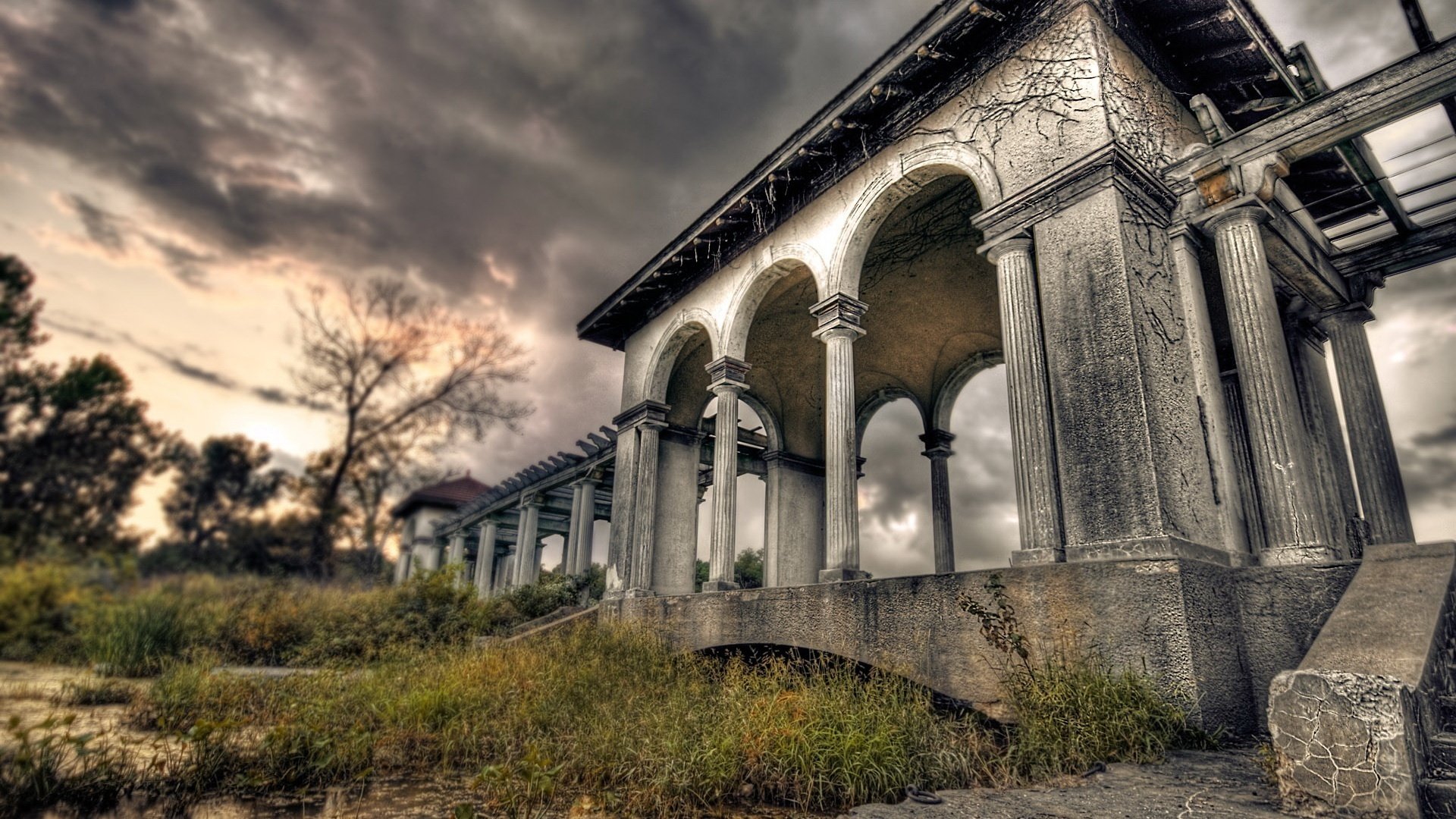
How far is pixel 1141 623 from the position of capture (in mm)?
4832

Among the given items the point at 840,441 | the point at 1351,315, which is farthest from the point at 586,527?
the point at 1351,315

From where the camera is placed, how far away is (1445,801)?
267cm

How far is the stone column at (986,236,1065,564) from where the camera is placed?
614 cm

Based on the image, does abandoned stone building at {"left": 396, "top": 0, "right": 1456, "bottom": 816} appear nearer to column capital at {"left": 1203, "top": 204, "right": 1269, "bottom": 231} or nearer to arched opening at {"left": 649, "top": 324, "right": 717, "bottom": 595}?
column capital at {"left": 1203, "top": 204, "right": 1269, "bottom": 231}

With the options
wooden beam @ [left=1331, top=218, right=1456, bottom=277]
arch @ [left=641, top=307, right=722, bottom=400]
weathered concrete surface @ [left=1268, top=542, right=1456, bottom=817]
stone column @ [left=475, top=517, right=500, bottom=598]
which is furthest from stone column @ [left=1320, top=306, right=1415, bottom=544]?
stone column @ [left=475, top=517, right=500, bottom=598]

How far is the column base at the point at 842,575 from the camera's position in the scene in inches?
314

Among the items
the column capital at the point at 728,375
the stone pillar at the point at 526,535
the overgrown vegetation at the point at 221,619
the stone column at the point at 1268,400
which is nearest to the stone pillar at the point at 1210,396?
the stone column at the point at 1268,400

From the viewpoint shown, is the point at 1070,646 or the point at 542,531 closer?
the point at 1070,646

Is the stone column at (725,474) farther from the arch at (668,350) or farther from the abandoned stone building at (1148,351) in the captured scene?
the arch at (668,350)

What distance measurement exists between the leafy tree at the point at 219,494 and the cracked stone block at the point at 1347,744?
20.6 metres

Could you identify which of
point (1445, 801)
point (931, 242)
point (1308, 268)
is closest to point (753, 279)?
point (931, 242)

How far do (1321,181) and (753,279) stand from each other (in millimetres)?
7879

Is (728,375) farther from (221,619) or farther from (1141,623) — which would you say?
(221,619)

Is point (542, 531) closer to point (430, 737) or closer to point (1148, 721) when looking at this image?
point (430, 737)
